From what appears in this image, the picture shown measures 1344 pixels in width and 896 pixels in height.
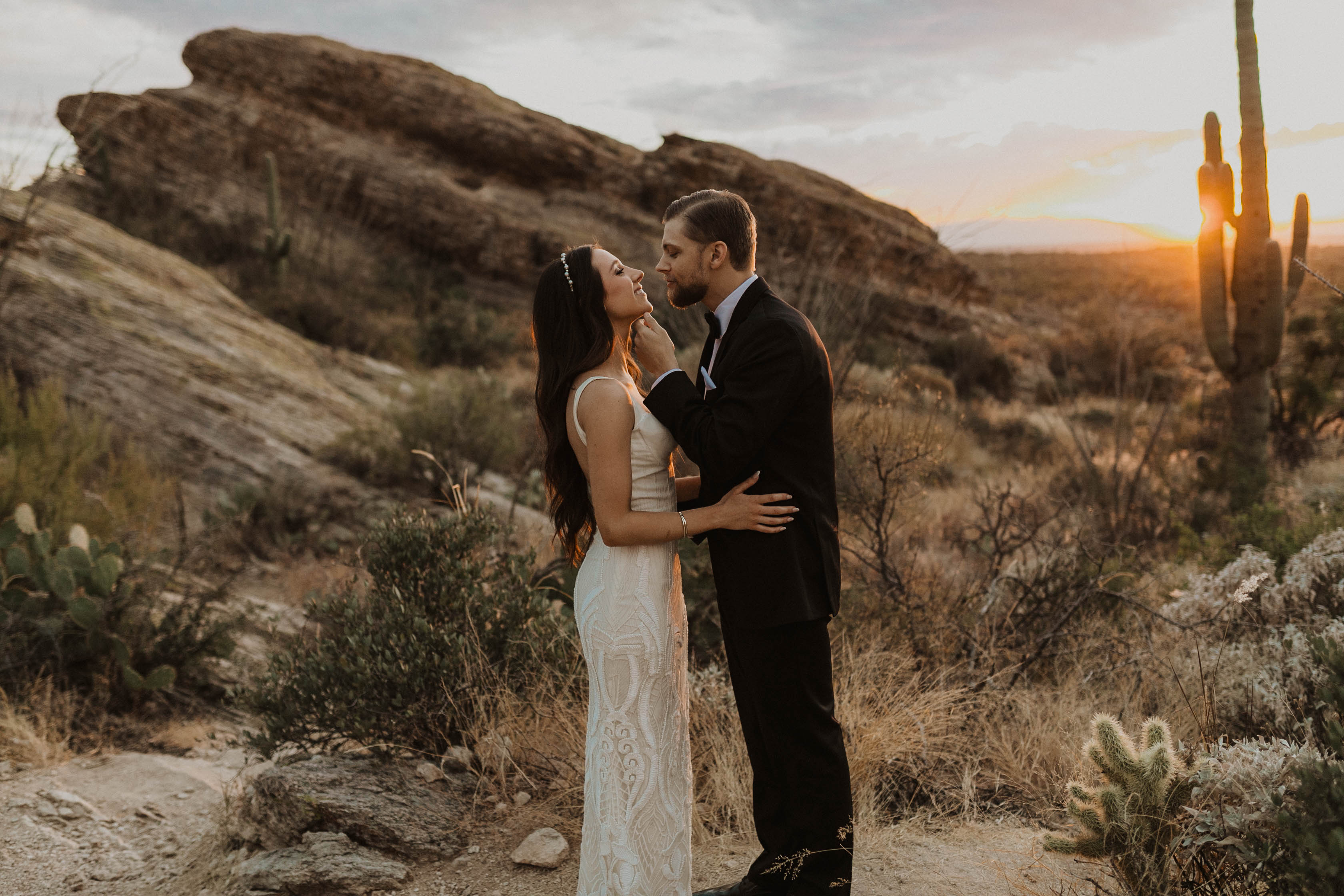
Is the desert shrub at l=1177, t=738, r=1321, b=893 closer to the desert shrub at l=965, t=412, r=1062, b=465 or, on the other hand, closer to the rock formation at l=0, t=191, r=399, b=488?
the rock formation at l=0, t=191, r=399, b=488

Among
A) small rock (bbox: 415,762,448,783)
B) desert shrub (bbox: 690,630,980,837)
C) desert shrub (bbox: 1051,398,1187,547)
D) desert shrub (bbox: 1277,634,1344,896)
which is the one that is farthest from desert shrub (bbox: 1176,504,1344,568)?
small rock (bbox: 415,762,448,783)

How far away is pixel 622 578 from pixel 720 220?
1.16 metres

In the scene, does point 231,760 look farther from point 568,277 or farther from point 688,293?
point 688,293

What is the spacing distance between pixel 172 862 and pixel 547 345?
3018 millimetres

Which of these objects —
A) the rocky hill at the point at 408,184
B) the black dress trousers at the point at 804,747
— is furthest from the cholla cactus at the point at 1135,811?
the rocky hill at the point at 408,184

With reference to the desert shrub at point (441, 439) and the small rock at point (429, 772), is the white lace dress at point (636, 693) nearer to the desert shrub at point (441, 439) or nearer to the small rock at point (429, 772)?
the small rock at point (429, 772)

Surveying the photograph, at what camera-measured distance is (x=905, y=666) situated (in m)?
4.09

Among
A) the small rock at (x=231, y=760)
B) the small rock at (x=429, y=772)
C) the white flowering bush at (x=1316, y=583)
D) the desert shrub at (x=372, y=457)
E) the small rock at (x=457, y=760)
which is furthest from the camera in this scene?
the desert shrub at (x=372, y=457)

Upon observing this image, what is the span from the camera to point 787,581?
97.9 inches

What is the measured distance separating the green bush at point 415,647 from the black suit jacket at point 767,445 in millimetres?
1765

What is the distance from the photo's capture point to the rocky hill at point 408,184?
2036 cm

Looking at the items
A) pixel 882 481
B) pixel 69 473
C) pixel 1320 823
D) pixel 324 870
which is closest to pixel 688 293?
pixel 1320 823

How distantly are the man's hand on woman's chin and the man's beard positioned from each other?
102 millimetres

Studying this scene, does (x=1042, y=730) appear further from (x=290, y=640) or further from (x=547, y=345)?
(x=290, y=640)
